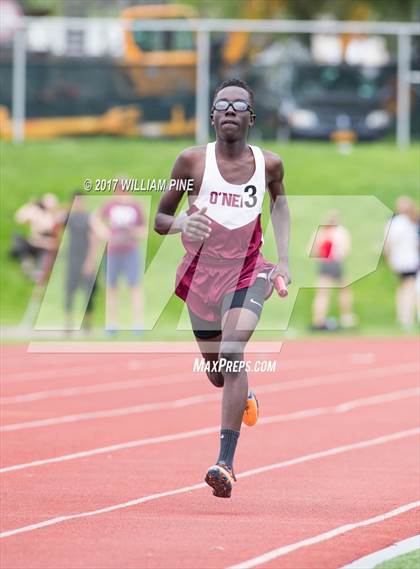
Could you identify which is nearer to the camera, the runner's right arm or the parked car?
the runner's right arm

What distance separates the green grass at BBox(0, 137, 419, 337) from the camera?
27.3 metres

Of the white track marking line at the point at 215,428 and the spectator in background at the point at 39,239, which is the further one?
the spectator in background at the point at 39,239

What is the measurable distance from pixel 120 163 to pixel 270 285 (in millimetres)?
21814

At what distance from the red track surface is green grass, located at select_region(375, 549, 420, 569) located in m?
0.27

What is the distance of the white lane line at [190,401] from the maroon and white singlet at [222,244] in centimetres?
427

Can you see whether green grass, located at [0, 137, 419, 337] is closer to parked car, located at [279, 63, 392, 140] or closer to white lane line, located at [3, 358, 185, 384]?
parked car, located at [279, 63, 392, 140]

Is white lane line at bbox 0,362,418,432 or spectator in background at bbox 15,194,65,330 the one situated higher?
white lane line at bbox 0,362,418,432

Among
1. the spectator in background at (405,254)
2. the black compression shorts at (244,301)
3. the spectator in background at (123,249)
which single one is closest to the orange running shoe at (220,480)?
the black compression shorts at (244,301)

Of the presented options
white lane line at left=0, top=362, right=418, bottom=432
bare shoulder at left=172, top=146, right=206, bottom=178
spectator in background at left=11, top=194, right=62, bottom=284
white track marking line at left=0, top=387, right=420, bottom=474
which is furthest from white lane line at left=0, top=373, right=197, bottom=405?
bare shoulder at left=172, top=146, right=206, bottom=178

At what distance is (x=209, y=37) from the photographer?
29531 mm

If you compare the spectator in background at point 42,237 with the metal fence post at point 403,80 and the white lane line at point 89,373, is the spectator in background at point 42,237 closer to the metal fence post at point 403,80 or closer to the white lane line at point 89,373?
the white lane line at point 89,373

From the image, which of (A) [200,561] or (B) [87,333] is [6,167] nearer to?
(B) [87,333]

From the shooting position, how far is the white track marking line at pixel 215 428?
1102cm

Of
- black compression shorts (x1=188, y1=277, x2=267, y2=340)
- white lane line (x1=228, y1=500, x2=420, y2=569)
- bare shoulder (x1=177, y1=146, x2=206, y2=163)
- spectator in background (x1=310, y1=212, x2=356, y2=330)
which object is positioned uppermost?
bare shoulder (x1=177, y1=146, x2=206, y2=163)
